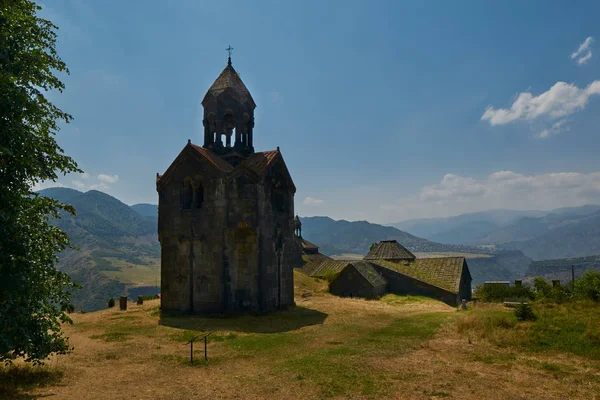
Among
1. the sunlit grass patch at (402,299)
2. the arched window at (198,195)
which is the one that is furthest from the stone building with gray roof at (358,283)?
the arched window at (198,195)

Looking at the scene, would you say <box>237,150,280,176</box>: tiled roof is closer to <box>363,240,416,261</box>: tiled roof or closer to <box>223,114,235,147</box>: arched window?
<box>223,114,235,147</box>: arched window

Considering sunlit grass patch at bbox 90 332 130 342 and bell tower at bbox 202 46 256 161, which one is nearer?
sunlit grass patch at bbox 90 332 130 342

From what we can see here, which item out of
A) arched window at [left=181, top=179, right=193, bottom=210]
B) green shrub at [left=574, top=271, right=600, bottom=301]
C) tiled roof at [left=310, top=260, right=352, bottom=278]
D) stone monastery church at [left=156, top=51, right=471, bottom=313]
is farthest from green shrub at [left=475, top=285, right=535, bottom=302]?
arched window at [left=181, top=179, right=193, bottom=210]

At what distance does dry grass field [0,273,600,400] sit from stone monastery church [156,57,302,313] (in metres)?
3.15

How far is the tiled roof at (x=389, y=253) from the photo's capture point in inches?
1868

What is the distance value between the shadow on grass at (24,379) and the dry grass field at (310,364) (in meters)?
0.03

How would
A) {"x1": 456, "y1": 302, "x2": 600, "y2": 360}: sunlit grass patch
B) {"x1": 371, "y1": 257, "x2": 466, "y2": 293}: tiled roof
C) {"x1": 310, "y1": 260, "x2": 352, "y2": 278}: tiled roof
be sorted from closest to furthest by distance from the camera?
{"x1": 456, "y1": 302, "x2": 600, "y2": 360}: sunlit grass patch
{"x1": 371, "y1": 257, "x2": 466, "y2": 293}: tiled roof
{"x1": 310, "y1": 260, "x2": 352, "y2": 278}: tiled roof

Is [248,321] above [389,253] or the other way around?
the other way around

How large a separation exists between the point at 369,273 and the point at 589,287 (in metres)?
18.1

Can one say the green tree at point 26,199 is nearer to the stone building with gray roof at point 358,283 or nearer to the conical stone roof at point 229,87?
the conical stone roof at point 229,87

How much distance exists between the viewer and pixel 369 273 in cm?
3731

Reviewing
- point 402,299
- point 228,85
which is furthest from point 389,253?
point 228,85

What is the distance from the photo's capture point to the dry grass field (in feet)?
33.8

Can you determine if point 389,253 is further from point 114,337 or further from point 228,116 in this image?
point 114,337
